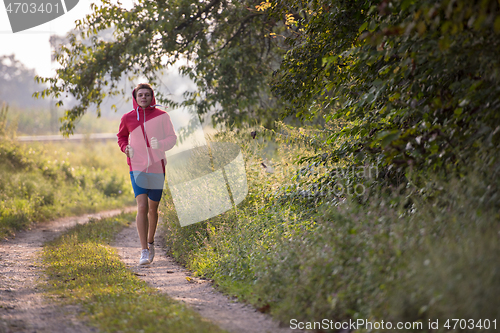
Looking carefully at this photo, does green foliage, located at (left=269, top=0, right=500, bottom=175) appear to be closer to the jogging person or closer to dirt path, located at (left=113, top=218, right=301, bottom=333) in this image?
dirt path, located at (left=113, top=218, right=301, bottom=333)

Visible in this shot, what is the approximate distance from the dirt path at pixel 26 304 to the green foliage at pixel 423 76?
283cm

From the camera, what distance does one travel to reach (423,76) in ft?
11.1

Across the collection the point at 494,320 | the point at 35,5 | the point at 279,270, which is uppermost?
the point at 35,5

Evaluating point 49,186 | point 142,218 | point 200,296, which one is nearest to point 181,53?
point 49,186

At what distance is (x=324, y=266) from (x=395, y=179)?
176 cm

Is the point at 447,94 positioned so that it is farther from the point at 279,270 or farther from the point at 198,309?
the point at 198,309

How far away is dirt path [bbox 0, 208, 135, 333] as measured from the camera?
2.91 metres

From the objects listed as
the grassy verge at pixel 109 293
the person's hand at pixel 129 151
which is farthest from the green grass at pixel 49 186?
the person's hand at pixel 129 151

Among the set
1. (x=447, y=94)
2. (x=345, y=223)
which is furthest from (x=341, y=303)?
(x=447, y=94)

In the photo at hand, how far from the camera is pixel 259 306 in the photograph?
3.55 metres

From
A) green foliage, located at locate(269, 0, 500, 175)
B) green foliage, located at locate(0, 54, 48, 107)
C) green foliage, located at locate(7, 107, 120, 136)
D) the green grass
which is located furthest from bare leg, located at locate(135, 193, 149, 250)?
green foliage, located at locate(0, 54, 48, 107)

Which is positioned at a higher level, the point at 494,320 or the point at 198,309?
the point at 494,320

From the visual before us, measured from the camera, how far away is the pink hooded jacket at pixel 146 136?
5305mm

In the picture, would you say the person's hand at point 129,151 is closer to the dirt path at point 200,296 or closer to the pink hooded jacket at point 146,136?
the pink hooded jacket at point 146,136
